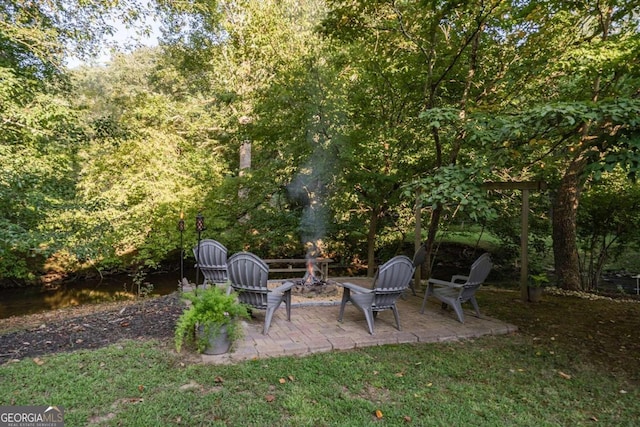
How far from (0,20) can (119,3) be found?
176 centimetres

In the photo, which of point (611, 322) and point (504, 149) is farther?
point (611, 322)

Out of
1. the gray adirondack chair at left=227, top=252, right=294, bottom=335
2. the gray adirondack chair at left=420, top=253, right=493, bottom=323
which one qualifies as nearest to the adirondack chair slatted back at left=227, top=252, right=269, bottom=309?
the gray adirondack chair at left=227, top=252, right=294, bottom=335

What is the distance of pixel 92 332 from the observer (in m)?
3.71

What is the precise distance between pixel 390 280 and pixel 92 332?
325 centimetres

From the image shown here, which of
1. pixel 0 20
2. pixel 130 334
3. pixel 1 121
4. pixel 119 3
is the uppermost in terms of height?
pixel 119 3

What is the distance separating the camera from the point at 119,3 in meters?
6.06

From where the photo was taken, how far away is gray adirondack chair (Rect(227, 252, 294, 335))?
3.64 metres

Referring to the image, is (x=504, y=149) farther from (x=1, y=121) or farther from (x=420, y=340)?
(x=1, y=121)

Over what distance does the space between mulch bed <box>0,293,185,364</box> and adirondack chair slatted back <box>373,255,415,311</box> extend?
86.9 inches

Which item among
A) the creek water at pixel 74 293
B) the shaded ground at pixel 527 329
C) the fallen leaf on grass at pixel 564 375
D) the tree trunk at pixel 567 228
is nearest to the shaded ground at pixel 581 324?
the shaded ground at pixel 527 329

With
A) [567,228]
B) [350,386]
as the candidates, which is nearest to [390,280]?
[350,386]

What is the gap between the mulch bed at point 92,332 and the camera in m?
3.28

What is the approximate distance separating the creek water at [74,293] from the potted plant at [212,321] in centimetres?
607

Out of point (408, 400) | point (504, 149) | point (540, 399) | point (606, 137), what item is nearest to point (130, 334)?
point (408, 400)
